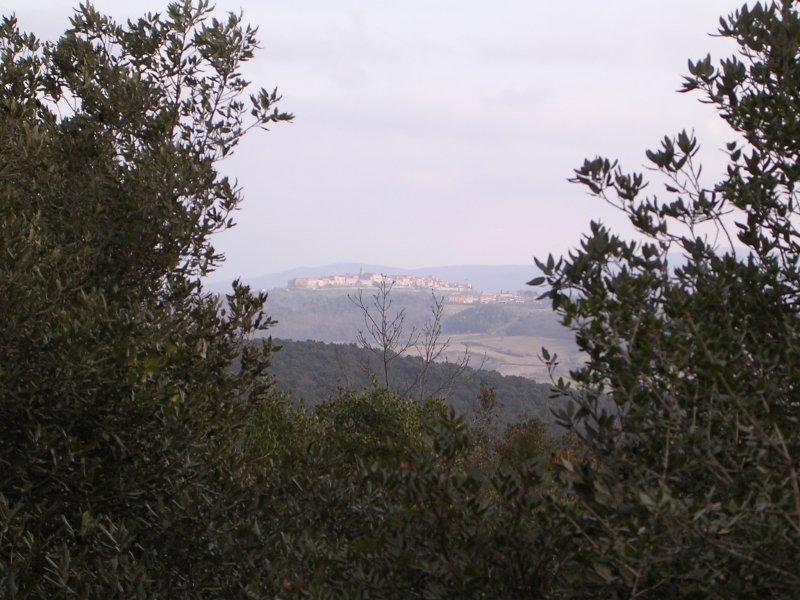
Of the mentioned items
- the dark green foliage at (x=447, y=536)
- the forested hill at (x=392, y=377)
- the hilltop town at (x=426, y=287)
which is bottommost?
the forested hill at (x=392, y=377)

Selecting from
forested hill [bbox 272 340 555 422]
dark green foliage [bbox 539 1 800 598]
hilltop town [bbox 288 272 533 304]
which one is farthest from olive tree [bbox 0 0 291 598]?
hilltop town [bbox 288 272 533 304]

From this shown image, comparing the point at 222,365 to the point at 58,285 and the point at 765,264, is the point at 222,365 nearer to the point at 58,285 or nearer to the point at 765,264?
the point at 58,285

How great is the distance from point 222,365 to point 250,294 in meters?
0.89

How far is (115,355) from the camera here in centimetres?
591

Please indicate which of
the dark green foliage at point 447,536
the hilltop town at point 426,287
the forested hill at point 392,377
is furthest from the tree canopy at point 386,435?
the hilltop town at point 426,287

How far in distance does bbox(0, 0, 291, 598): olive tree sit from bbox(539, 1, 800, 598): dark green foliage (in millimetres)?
2794

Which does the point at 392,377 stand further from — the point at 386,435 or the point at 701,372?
the point at 701,372

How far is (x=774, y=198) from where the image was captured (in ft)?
15.6

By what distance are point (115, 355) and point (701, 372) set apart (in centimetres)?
387

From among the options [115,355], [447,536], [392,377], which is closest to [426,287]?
[392,377]

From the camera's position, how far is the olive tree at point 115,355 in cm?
574

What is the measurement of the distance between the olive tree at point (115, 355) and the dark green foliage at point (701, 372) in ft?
9.17

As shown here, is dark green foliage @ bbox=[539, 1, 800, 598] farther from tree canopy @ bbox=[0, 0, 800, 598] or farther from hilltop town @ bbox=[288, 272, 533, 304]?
hilltop town @ bbox=[288, 272, 533, 304]

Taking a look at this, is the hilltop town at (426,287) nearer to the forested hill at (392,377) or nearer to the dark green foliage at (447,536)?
the forested hill at (392,377)
